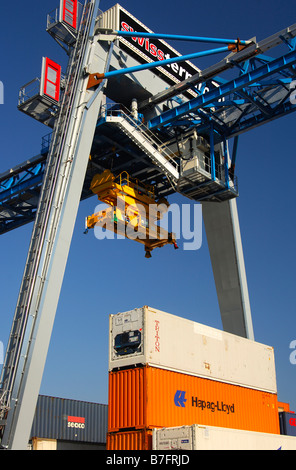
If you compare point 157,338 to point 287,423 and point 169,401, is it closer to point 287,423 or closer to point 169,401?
point 169,401

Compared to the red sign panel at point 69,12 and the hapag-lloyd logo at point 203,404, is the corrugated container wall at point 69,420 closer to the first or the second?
the hapag-lloyd logo at point 203,404

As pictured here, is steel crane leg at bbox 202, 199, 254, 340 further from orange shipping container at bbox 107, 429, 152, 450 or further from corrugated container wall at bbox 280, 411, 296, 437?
orange shipping container at bbox 107, 429, 152, 450

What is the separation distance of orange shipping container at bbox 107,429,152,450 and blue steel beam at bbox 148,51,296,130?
13737 millimetres

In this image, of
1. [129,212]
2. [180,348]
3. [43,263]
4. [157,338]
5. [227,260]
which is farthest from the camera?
[227,260]

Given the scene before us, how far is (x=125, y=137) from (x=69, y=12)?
6.17 metres

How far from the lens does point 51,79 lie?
81.9 ft

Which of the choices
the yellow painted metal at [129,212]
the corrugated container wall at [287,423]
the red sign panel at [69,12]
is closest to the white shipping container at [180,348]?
the corrugated container wall at [287,423]

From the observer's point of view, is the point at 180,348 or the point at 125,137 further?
the point at 125,137

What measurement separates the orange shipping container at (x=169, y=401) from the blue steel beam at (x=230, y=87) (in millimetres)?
11578

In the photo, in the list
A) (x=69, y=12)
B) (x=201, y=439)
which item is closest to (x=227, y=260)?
(x=201, y=439)

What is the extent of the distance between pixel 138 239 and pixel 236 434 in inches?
461

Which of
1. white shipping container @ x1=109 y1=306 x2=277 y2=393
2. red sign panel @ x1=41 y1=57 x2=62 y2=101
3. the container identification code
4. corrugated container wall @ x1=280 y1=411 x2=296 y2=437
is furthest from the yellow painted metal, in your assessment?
corrugated container wall @ x1=280 y1=411 x2=296 y2=437

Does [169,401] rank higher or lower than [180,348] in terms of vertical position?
lower
